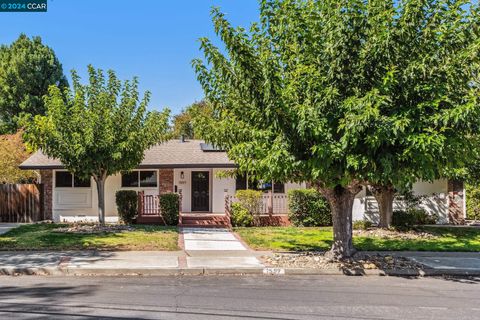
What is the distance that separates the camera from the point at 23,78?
127ft

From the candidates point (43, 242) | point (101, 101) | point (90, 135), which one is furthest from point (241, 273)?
point (101, 101)

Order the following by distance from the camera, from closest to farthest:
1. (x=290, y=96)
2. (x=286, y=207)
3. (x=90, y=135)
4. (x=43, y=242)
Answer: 1. (x=290, y=96)
2. (x=43, y=242)
3. (x=90, y=135)
4. (x=286, y=207)

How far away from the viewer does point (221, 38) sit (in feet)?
33.1

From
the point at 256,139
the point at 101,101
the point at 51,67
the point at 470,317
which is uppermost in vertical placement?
the point at 51,67

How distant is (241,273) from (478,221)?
48.7ft

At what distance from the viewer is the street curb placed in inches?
376

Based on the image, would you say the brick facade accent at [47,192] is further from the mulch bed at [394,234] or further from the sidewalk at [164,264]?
the mulch bed at [394,234]

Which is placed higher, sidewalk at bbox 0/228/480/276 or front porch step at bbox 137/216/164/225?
front porch step at bbox 137/216/164/225

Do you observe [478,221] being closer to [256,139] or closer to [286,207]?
[286,207]

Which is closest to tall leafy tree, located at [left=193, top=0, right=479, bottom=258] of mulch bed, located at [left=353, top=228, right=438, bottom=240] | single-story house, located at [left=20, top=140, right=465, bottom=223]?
mulch bed, located at [left=353, top=228, right=438, bottom=240]

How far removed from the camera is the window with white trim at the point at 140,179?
2105 centimetres

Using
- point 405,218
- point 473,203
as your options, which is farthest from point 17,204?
point 473,203

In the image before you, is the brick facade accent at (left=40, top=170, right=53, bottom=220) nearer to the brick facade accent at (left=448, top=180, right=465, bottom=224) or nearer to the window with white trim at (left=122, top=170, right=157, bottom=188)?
the window with white trim at (left=122, top=170, right=157, bottom=188)

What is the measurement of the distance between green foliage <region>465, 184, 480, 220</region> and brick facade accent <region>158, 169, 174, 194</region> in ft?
44.9
